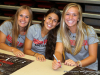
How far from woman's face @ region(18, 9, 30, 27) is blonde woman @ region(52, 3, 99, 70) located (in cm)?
56

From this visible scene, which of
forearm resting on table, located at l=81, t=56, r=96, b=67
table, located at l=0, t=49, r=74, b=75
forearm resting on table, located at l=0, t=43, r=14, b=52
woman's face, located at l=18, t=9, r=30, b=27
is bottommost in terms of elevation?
forearm resting on table, located at l=81, t=56, r=96, b=67

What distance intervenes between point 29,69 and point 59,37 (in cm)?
65

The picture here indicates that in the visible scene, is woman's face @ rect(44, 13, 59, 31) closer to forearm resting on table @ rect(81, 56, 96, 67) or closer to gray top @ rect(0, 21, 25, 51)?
gray top @ rect(0, 21, 25, 51)

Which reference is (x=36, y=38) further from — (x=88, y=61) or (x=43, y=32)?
(x=88, y=61)

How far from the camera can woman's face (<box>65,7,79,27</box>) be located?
177 centimetres

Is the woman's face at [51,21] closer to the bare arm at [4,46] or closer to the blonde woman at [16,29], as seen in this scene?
the blonde woman at [16,29]

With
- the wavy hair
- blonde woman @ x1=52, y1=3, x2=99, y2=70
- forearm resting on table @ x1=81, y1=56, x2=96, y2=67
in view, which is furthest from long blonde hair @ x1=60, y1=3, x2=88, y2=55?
the wavy hair

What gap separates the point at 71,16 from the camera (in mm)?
1775

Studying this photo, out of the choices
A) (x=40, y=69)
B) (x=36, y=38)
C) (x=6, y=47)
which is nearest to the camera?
(x=40, y=69)

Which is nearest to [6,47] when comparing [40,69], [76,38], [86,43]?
[40,69]

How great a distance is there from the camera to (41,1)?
312 centimetres

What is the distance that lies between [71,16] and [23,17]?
72 cm

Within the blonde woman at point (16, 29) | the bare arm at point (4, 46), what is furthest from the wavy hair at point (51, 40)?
the bare arm at point (4, 46)

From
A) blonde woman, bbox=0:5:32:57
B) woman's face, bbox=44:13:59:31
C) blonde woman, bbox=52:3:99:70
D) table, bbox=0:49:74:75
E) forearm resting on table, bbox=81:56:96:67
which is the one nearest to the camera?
table, bbox=0:49:74:75
